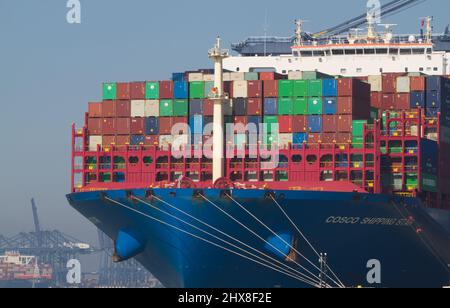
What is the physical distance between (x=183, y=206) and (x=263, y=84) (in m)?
9.20

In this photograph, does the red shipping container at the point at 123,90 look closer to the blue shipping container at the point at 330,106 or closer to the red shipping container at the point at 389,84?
the blue shipping container at the point at 330,106

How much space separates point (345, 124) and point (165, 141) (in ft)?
Answer: 28.1

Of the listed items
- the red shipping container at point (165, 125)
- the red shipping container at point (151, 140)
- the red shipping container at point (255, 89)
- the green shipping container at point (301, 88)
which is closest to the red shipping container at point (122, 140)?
the red shipping container at point (151, 140)

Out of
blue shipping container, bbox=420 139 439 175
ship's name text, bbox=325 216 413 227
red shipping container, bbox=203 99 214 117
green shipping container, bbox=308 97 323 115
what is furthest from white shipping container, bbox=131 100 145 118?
blue shipping container, bbox=420 139 439 175

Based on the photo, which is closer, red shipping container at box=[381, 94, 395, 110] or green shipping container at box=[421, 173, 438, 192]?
green shipping container at box=[421, 173, 438, 192]

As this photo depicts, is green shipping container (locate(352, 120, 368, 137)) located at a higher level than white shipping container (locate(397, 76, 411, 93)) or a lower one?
lower

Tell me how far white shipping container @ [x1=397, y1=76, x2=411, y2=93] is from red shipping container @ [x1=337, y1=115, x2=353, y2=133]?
6.45m

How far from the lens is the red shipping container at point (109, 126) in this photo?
5830cm

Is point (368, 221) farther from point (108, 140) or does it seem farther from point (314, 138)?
point (108, 140)

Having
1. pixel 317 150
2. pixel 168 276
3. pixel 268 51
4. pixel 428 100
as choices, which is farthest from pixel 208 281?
pixel 268 51

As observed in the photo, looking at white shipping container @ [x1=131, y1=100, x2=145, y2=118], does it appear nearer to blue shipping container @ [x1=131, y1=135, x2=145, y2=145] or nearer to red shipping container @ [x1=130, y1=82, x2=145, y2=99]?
red shipping container @ [x1=130, y1=82, x2=145, y2=99]

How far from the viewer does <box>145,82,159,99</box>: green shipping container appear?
2272 inches

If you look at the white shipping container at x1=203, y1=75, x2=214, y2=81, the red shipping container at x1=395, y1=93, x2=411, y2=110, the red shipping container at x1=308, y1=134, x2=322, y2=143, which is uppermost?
the white shipping container at x1=203, y1=75, x2=214, y2=81

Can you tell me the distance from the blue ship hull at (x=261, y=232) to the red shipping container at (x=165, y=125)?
4964mm
